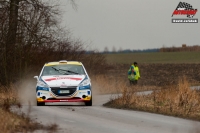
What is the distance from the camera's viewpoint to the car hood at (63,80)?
72.9ft

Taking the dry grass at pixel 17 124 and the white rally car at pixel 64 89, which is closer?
the dry grass at pixel 17 124

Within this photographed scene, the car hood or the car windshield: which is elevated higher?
the car windshield

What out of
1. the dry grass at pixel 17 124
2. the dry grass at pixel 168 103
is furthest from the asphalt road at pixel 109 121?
the dry grass at pixel 168 103

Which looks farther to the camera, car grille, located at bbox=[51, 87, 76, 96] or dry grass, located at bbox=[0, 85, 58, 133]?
car grille, located at bbox=[51, 87, 76, 96]

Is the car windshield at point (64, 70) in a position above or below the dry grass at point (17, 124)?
above

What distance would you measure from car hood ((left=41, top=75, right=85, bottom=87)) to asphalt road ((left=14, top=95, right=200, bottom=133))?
150 cm

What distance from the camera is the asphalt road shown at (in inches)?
582

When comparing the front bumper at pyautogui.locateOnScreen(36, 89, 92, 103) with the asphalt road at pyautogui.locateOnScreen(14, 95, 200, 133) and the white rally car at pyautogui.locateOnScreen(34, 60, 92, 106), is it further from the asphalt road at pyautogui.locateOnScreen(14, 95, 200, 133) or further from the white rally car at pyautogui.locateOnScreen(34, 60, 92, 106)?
the asphalt road at pyautogui.locateOnScreen(14, 95, 200, 133)

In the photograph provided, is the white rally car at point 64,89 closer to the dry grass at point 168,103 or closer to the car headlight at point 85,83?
the car headlight at point 85,83

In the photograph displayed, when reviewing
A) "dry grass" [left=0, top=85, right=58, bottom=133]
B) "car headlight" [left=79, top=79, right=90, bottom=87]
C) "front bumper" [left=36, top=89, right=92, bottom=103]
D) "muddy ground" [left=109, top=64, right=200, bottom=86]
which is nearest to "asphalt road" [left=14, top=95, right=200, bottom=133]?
"dry grass" [left=0, top=85, right=58, bottom=133]

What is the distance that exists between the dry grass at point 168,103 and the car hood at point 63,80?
5.28ft

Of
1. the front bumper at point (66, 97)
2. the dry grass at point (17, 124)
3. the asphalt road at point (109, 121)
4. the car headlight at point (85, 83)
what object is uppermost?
the car headlight at point (85, 83)

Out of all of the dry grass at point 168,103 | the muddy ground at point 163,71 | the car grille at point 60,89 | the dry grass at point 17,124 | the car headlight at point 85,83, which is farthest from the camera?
the muddy ground at point 163,71

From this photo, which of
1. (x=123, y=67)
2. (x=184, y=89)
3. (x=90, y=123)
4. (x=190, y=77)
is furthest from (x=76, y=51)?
(x=123, y=67)
